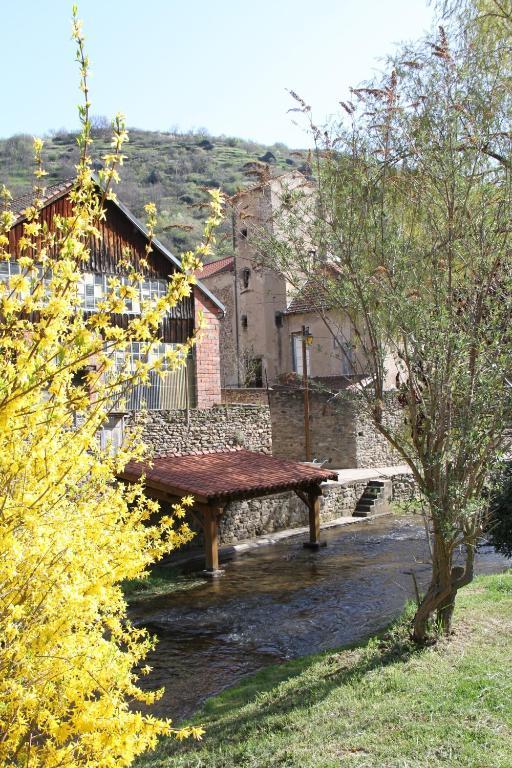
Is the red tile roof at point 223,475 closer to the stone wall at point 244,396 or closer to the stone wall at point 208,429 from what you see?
the stone wall at point 208,429

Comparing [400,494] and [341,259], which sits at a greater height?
[341,259]

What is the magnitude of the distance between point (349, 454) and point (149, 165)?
5321 centimetres

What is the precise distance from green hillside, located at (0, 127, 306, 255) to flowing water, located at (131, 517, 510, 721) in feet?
111

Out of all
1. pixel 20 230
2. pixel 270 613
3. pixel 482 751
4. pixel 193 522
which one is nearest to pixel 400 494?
pixel 193 522

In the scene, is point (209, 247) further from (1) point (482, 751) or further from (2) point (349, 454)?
(2) point (349, 454)

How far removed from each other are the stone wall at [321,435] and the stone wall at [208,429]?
183 inches

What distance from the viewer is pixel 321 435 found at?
26.0 meters

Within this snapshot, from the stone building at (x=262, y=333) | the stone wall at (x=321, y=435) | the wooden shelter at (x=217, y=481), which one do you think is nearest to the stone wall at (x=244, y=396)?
the stone wall at (x=321, y=435)

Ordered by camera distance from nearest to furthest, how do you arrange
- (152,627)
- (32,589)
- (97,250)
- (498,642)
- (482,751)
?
(32,589), (482,751), (498,642), (152,627), (97,250)

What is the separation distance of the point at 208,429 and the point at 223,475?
343 centimetres

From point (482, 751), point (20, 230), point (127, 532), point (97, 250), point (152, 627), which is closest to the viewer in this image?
point (127, 532)

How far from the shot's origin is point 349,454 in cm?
2558

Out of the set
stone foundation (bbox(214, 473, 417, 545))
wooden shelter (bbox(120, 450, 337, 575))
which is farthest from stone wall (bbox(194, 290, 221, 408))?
stone foundation (bbox(214, 473, 417, 545))

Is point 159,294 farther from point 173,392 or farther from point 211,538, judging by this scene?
point 211,538
